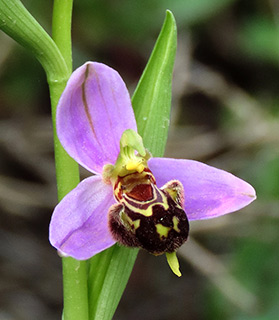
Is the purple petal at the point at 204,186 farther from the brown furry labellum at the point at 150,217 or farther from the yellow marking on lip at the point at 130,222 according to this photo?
the yellow marking on lip at the point at 130,222

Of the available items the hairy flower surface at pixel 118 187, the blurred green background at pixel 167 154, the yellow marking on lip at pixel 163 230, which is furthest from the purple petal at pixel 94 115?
the blurred green background at pixel 167 154

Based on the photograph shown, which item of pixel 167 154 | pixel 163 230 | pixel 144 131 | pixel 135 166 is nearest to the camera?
pixel 163 230

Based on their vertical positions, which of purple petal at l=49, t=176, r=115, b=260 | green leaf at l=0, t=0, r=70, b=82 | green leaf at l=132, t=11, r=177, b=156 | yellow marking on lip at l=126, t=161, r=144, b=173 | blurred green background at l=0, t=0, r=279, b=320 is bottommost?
blurred green background at l=0, t=0, r=279, b=320

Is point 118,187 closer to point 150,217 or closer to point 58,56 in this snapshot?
point 150,217

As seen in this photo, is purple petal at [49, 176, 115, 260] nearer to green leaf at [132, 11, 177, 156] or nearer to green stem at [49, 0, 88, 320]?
green stem at [49, 0, 88, 320]

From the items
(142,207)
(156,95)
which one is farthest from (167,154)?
(142,207)

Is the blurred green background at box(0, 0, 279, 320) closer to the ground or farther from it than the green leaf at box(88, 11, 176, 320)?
closer to the ground

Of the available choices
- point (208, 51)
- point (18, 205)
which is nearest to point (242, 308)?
point (18, 205)

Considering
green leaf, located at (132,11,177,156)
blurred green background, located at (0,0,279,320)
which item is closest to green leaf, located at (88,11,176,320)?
green leaf, located at (132,11,177,156)
